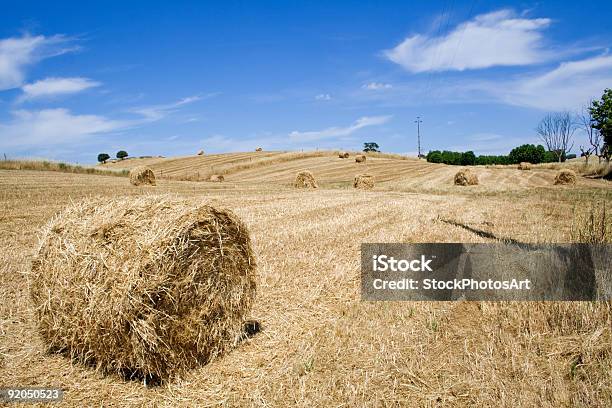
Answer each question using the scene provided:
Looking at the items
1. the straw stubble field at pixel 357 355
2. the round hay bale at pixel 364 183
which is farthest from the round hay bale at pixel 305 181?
the straw stubble field at pixel 357 355

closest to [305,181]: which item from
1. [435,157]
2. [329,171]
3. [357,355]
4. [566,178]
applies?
[329,171]

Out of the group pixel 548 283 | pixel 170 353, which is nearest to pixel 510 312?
pixel 548 283

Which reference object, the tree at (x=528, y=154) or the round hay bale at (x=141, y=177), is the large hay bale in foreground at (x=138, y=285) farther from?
the tree at (x=528, y=154)

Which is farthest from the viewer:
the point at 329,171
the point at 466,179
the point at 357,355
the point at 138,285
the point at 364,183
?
the point at 329,171

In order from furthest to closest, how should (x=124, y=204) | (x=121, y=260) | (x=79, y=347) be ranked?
1. (x=124, y=204)
2. (x=79, y=347)
3. (x=121, y=260)

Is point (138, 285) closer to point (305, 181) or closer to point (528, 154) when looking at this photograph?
point (305, 181)

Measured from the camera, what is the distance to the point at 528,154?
9238 cm

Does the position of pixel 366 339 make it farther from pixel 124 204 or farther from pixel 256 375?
pixel 124 204

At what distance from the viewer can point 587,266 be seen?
5941 mm

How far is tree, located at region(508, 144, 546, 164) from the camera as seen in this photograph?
9200cm

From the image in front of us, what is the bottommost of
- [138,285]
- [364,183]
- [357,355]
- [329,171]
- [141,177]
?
[357,355]

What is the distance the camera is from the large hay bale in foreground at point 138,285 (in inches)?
157

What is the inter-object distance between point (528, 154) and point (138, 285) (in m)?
103

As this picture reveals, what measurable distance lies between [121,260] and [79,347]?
1122mm
